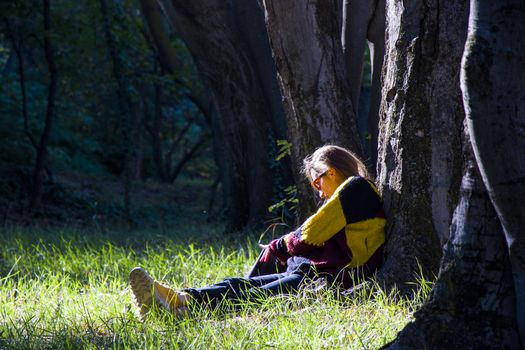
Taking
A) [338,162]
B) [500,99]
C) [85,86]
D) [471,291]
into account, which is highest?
[85,86]

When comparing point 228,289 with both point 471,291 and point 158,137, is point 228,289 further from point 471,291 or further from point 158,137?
point 158,137

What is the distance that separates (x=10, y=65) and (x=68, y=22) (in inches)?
256

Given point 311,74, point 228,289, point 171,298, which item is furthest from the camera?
point 311,74

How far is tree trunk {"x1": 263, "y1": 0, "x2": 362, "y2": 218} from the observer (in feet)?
19.8

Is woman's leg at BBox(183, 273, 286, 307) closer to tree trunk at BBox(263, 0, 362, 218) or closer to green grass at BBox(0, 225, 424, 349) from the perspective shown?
green grass at BBox(0, 225, 424, 349)

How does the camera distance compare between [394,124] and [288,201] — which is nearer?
[394,124]

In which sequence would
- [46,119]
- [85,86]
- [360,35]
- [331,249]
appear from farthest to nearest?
1. [85,86]
2. [46,119]
3. [360,35]
4. [331,249]

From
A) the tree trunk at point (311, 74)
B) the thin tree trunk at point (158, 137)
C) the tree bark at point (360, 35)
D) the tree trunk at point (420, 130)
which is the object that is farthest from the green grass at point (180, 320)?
the thin tree trunk at point (158, 137)

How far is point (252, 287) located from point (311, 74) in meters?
1.89

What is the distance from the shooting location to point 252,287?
4941mm

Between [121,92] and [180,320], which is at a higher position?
[121,92]

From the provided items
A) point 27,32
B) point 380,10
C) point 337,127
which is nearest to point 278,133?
point 380,10

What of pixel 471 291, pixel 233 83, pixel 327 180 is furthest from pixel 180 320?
pixel 233 83

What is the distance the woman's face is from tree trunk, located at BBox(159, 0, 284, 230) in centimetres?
449
